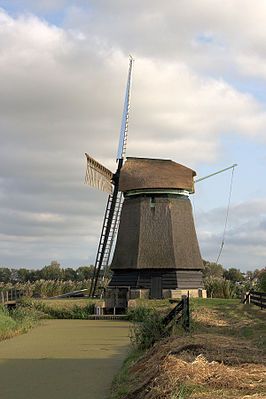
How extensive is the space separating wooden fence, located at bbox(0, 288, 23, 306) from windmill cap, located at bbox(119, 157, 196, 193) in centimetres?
663

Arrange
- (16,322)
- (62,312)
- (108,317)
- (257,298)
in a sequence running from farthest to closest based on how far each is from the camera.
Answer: (62,312) → (108,317) → (257,298) → (16,322)

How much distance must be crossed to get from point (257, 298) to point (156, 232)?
739 centimetres

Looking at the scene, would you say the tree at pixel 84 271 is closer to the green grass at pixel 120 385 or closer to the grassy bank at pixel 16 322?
the grassy bank at pixel 16 322

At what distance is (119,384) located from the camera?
24.2ft

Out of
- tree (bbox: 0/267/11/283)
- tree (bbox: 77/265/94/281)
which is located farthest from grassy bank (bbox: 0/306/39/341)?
tree (bbox: 0/267/11/283)

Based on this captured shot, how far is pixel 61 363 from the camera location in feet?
33.4

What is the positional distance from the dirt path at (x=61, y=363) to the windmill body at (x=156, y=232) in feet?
29.4

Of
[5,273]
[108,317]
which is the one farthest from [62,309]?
[5,273]

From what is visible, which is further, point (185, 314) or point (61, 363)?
point (185, 314)

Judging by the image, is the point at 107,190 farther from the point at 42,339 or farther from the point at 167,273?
the point at 42,339

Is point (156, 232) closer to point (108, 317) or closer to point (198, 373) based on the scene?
point (108, 317)

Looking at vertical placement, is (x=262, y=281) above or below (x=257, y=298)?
above

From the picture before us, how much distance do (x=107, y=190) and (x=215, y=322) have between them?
14.7 m

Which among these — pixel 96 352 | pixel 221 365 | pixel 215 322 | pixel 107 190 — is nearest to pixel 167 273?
pixel 107 190
